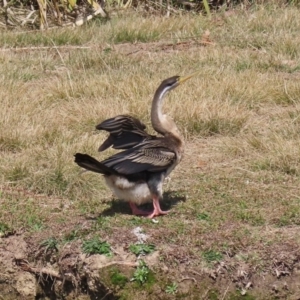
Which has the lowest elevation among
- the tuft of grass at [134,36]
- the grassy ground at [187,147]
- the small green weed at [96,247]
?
the tuft of grass at [134,36]

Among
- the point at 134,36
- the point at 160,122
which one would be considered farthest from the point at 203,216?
the point at 134,36

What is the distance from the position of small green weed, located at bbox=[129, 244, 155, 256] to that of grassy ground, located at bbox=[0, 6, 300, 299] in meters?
0.06

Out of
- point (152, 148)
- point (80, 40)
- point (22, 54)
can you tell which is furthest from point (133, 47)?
point (152, 148)

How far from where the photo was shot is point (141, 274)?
18.5 ft

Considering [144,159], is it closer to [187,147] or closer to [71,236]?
[71,236]

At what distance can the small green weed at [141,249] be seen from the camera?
5.76 m

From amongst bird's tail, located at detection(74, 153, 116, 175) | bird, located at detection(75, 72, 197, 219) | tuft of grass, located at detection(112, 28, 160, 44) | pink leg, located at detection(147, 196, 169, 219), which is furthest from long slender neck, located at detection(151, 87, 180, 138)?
tuft of grass, located at detection(112, 28, 160, 44)

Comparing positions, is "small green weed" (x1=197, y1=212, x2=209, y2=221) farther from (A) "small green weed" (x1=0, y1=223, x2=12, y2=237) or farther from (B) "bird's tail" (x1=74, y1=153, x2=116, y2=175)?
(A) "small green weed" (x1=0, y1=223, x2=12, y2=237)

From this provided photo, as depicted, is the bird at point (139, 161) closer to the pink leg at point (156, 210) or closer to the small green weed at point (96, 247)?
the pink leg at point (156, 210)

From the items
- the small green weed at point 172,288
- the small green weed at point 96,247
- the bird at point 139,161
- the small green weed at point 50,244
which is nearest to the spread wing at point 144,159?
the bird at point 139,161

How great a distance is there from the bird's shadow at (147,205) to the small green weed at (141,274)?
733 mm

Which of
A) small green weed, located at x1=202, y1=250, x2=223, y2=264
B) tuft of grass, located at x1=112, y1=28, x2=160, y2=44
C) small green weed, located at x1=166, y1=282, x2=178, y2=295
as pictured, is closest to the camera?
small green weed, located at x1=166, y1=282, x2=178, y2=295

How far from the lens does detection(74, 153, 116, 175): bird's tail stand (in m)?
5.62

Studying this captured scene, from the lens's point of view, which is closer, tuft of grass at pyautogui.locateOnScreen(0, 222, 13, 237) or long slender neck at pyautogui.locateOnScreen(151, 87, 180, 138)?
tuft of grass at pyautogui.locateOnScreen(0, 222, 13, 237)
